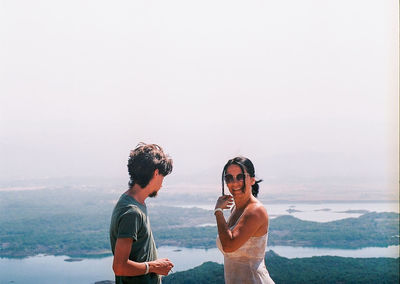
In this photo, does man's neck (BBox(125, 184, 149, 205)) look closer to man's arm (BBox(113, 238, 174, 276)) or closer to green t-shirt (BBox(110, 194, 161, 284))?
green t-shirt (BBox(110, 194, 161, 284))

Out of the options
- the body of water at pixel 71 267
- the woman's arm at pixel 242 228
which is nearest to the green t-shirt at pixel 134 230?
the woman's arm at pixel 242 228

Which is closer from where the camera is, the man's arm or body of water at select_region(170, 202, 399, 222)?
the man's arm

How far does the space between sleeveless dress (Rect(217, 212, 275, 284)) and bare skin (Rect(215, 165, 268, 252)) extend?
1.1 inches

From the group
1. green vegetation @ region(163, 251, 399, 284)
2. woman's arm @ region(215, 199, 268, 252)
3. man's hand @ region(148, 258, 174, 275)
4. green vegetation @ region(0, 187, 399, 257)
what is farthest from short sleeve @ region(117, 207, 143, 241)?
green vegetation @ region(0, 187, 399, 257)

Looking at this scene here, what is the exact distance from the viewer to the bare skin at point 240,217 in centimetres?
169

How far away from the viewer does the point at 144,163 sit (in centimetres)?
159

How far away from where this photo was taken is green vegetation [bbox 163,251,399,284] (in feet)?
16.3

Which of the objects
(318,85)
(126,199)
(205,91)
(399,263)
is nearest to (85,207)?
(205,91)

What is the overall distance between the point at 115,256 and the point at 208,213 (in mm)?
4294

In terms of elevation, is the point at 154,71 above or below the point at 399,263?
above

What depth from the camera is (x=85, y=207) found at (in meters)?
5.82

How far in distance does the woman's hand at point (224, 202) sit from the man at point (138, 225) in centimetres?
23

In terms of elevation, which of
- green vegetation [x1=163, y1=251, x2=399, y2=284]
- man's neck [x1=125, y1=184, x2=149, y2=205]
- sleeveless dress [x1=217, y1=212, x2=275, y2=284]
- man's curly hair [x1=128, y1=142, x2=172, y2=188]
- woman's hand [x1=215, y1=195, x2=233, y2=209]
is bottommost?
green vegetation [x1=163, y1=251, x2=399, y2=284]

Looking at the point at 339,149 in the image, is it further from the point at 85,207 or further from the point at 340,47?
the point at 85,207
